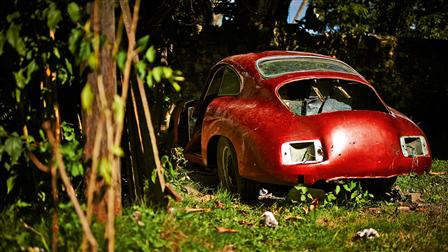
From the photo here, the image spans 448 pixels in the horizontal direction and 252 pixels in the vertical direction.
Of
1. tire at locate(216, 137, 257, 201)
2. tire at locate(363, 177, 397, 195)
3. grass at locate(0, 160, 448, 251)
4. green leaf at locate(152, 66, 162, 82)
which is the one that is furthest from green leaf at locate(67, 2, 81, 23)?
tire at locate(363, 177, 397, 195)

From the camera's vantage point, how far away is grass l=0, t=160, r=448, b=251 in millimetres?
3082

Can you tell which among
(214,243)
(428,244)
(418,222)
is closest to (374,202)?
(418,222)

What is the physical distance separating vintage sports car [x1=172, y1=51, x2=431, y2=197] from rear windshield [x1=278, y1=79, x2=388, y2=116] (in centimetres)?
1

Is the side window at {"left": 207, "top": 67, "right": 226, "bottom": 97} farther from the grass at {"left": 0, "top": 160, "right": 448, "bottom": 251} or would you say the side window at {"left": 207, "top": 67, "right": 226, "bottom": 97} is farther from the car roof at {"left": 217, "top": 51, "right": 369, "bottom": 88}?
the grass at {"left": 0, "top": 160, "right": 448, "bottom": 251}

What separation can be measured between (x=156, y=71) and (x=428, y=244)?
2.47 meters

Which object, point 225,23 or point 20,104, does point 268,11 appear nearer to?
point 225,23

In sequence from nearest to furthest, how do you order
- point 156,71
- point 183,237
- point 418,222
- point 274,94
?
→ 1. point 156,71
2. point 183,237
3. point 418,222
4. point 274,94

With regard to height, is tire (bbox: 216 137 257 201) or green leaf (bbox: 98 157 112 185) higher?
green leaf (bbox: 98 157 112 185)

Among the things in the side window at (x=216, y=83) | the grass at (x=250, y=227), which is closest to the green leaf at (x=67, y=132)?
the grass at (x=250, y=227)

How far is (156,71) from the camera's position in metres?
2.71

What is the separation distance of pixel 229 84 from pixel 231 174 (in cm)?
116

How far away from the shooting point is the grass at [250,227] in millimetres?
3082

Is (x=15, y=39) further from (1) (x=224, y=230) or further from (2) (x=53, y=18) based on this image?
(1) (x=224, y=230)

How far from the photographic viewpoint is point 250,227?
425 cm
